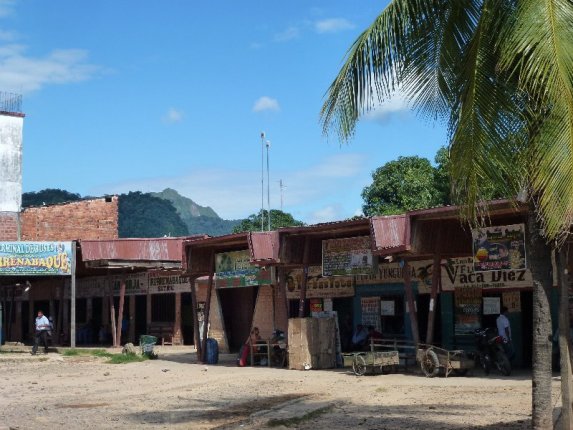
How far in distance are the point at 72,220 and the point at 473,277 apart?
37.0 m

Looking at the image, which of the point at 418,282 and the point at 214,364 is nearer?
the point at 418,282

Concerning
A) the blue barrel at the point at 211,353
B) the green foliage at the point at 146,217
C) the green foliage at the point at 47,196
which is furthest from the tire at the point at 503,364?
the green foliage at the point at 146,217

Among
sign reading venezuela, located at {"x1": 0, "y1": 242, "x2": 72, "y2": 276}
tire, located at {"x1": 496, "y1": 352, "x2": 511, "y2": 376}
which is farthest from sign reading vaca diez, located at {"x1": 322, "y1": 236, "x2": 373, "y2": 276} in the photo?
sign reading venezuela, located at {"x1": 0, "y1": 242, "x2": 72, "y2": 276}

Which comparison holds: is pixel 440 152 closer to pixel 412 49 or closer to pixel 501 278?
pixel 501 278

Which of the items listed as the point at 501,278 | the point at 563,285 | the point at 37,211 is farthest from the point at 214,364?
the point at 37,211

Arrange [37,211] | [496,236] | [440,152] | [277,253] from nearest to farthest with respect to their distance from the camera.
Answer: [496,236], [277,253], [440,152], [37,211]

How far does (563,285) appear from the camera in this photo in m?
10.1

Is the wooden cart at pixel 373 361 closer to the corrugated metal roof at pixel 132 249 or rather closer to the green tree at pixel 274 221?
the corrugated metal roof at pixel 132 249

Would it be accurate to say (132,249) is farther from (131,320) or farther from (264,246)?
(264,246)

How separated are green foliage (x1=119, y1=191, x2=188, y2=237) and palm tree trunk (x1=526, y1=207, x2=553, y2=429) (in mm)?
142678

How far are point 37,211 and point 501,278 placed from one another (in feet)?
125

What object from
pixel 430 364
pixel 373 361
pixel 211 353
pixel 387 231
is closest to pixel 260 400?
pixel 373 361

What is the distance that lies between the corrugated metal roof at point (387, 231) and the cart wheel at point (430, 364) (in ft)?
8.35

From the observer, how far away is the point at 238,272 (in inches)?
961
